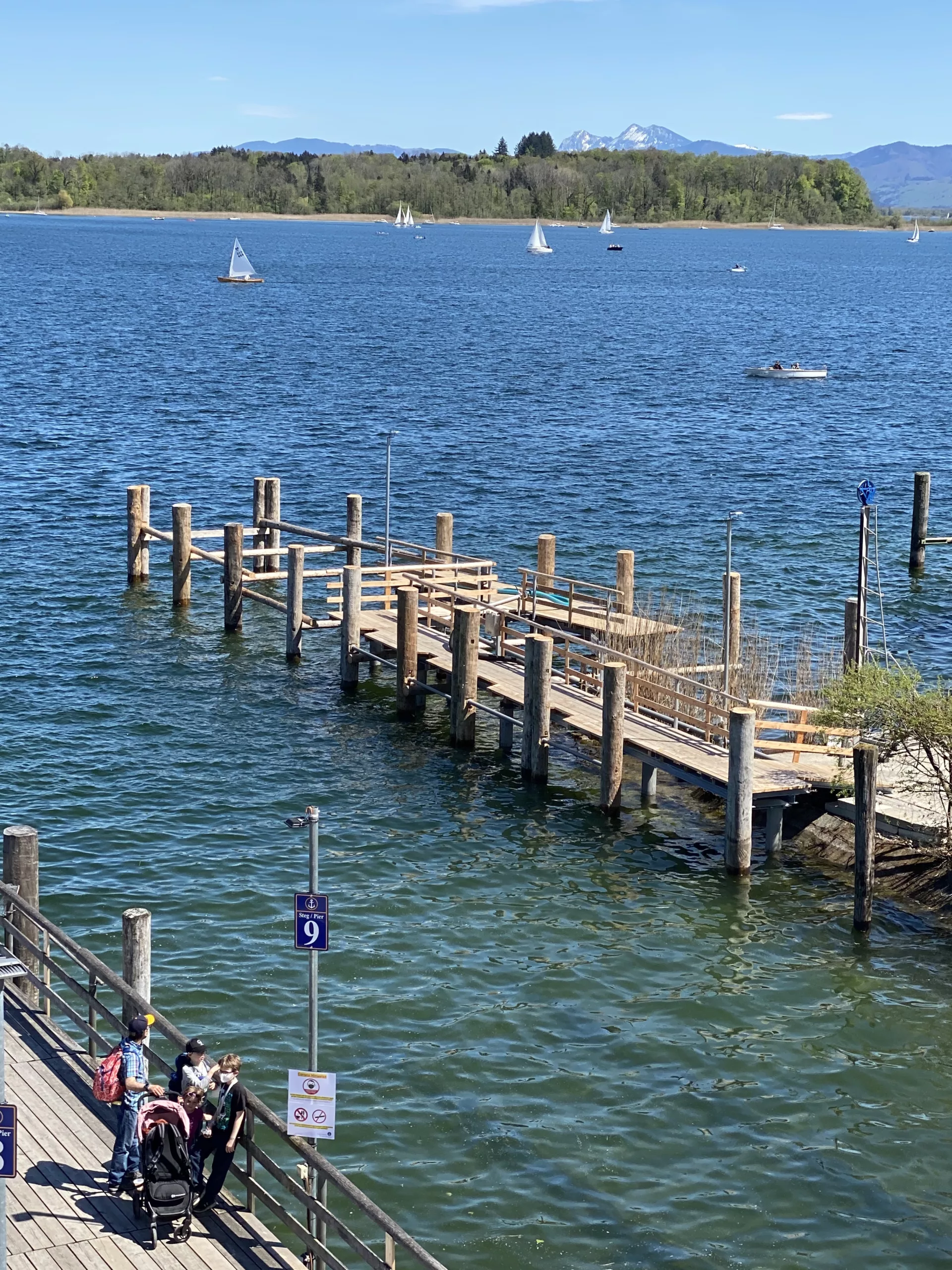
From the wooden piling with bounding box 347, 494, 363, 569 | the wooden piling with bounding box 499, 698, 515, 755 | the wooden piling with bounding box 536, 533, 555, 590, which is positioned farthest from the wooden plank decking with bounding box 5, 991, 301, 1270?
the wooden piling with bounding box 347, 494, 363, 569

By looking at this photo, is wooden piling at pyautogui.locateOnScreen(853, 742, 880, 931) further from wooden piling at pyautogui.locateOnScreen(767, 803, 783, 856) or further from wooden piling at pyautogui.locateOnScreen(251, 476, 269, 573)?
wooden piling at pyautogui.locateOnScreen(251, 476, 269, 573)

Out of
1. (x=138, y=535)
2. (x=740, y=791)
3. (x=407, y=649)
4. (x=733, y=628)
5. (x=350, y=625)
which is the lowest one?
(x=740, y=791)

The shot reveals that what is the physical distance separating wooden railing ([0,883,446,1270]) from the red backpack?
0.43m

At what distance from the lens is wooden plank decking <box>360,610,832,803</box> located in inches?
956

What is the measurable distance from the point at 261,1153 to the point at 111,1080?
1454 mm

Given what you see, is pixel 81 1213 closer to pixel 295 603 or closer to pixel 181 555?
pixel 295 603

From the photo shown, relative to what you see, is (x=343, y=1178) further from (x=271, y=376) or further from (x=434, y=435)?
(x=271, y=376)

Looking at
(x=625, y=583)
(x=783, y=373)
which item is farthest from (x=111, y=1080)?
(x=783, y=373)

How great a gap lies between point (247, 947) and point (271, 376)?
66.9m

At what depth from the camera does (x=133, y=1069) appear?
1426 cm

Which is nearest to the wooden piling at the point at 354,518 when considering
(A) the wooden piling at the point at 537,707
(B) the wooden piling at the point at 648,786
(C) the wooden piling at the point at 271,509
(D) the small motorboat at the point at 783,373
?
(C) the wooden piling at the point at 271,509

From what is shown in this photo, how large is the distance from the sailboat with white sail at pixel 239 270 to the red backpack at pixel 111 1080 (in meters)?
147

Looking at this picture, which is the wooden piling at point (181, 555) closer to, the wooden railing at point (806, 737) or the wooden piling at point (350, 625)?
the wooden piling at point (350, 625)

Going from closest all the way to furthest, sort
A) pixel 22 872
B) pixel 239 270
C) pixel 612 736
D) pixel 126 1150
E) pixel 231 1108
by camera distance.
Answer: pixel 126 1150 → pixel 231 1108 → pixel 22 872 → pixel 612 736 → pixel 239 270
